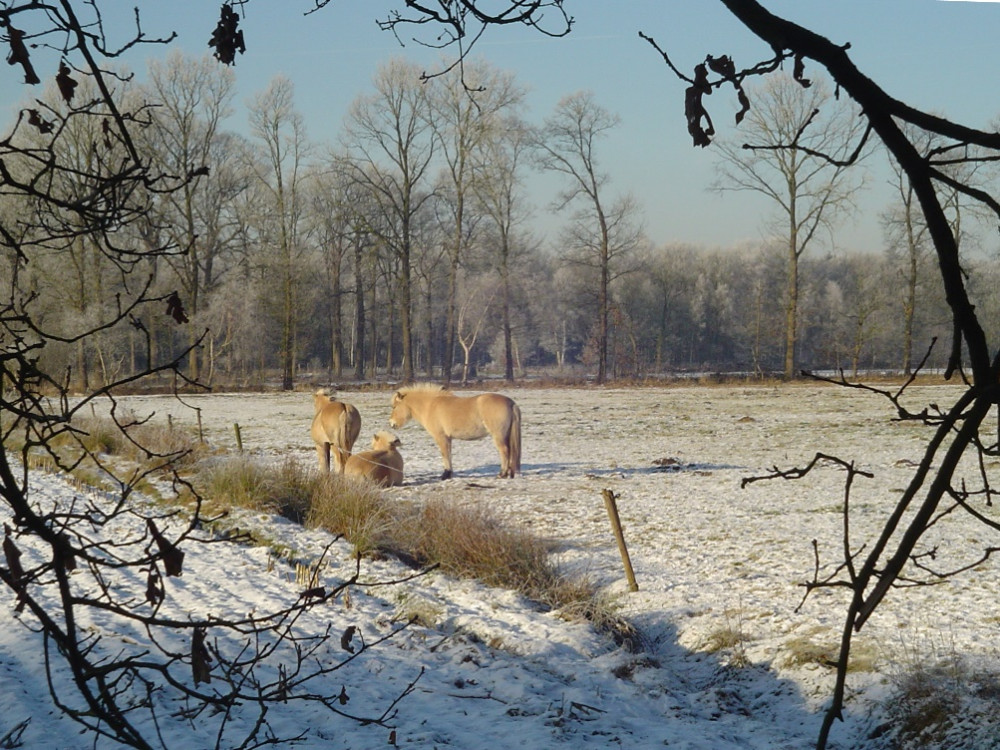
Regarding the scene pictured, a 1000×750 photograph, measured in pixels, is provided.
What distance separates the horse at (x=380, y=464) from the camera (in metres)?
11.8

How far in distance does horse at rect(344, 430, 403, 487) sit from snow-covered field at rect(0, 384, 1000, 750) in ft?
1.05

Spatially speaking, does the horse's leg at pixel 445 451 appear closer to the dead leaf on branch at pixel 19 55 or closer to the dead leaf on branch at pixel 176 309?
the dead leaf on branch at pixel 176 309

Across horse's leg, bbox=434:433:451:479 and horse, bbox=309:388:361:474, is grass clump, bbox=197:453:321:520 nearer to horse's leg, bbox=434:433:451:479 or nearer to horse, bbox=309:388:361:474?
horse, bbox=309:388:361:474

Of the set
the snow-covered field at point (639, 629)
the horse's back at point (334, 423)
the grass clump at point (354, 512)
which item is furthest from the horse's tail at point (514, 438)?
the grass clump at point (354, 512)

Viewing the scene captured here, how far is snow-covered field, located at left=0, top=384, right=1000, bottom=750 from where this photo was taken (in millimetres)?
5027

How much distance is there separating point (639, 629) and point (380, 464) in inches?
230

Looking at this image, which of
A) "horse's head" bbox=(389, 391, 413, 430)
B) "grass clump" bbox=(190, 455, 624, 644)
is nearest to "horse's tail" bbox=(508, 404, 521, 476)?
"horse's head" bbox=(389, 391, 413, 430)

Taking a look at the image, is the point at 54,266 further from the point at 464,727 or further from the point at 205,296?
the point at 464,727

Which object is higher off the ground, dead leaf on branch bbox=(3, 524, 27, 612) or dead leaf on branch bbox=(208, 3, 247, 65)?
dead leaf on branch bbox=(208, 3, 247, 65)

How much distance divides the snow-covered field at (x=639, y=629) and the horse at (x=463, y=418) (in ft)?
2.64

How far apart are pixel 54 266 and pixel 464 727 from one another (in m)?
30.1

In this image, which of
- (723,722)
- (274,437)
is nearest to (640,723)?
(723,722)

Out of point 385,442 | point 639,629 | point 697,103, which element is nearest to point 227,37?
point 697,103

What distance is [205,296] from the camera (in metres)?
36.9
